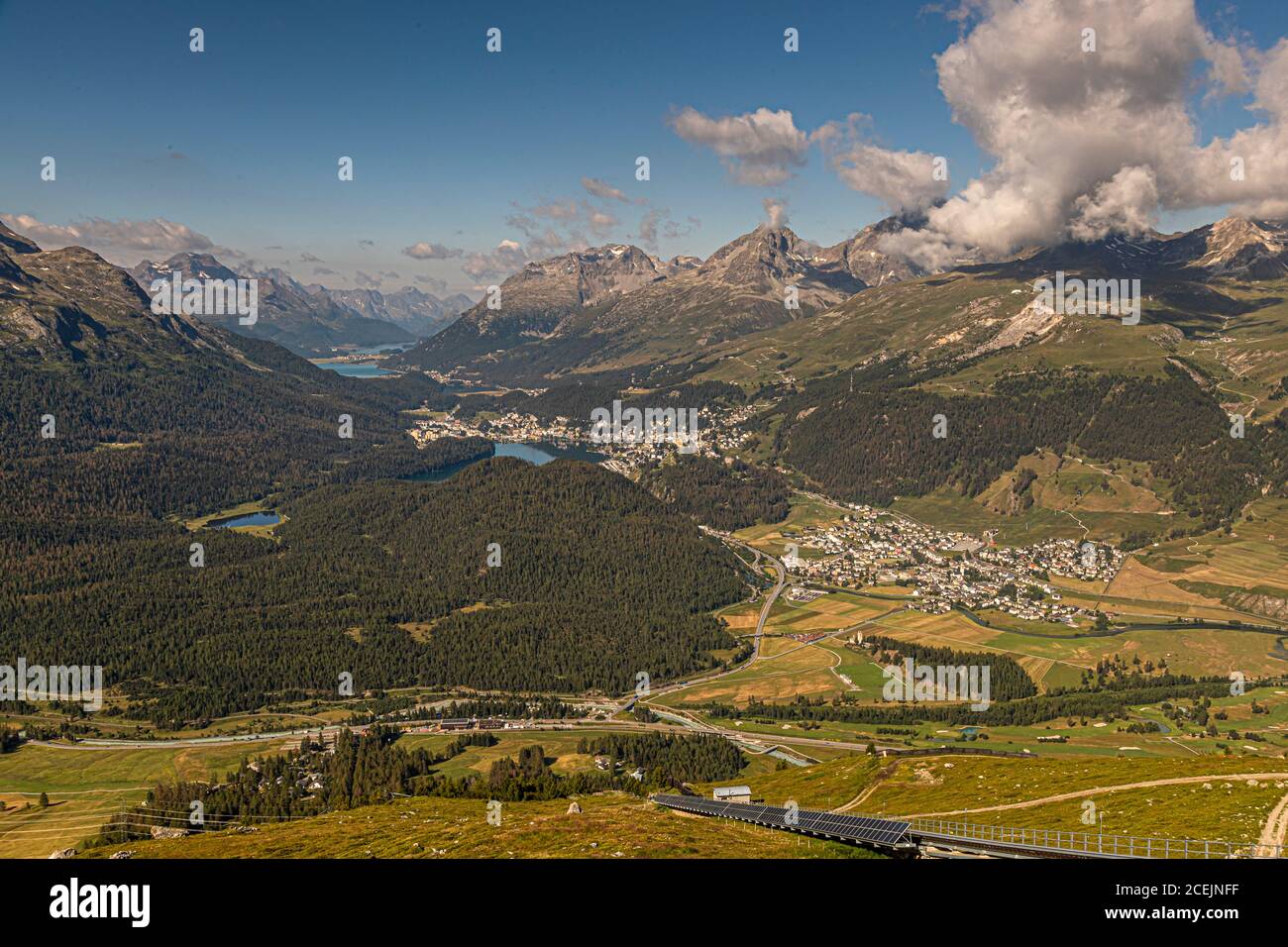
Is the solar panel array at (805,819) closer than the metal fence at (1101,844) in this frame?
No

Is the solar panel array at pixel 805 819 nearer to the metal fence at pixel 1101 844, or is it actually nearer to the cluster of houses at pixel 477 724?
the metal fence at pixel 1101 844

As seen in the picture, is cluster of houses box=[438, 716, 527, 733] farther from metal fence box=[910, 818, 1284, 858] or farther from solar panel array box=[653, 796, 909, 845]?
metal fence box=[910, 818, 1284, 858]

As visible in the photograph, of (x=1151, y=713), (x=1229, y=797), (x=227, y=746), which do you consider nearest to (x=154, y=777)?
(x=227, y=746)

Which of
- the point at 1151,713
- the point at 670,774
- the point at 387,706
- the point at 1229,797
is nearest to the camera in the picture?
the point at 1229,797

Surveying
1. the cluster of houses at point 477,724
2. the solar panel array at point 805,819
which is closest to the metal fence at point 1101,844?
the solar panel array at point 805,819
